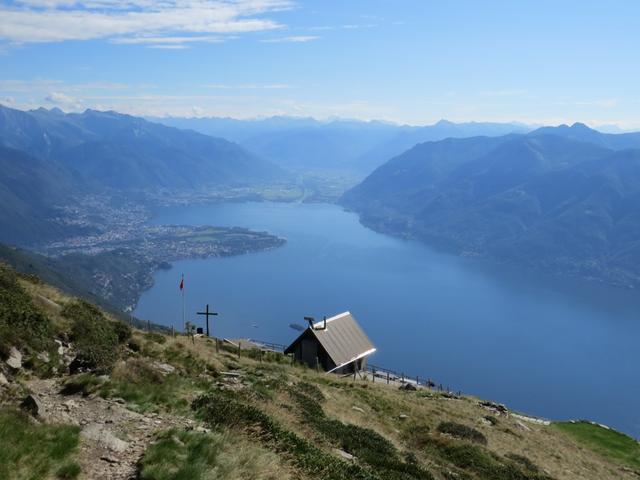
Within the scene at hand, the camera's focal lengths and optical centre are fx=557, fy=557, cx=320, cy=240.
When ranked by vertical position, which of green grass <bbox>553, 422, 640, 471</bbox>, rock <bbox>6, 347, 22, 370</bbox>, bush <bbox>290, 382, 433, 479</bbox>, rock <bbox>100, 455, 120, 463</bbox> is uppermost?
rock <bbox>6, 347, 22, 370</bbox>

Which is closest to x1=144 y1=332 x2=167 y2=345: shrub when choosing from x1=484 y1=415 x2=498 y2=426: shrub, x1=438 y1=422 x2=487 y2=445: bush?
x1=438 y1=422 x2=487 y2=445: bush

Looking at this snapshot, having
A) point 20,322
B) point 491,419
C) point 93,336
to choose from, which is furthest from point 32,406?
point 491,419

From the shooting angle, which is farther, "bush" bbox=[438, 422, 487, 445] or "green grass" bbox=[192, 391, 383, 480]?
"bush" bbox=[438, 422, 487, 445]

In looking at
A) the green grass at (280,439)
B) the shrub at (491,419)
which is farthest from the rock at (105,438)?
the shrub at (491,419)

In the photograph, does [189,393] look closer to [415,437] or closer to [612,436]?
[415,437]

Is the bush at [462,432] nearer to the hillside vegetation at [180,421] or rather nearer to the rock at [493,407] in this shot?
the hillside vegetation at [180,421]

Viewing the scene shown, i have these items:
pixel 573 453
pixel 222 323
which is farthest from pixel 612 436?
pixel 222 323

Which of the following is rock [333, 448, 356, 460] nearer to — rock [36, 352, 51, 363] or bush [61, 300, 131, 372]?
bush [61, 300, 131, 372]

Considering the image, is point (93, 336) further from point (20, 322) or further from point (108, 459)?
point (108, 459)
